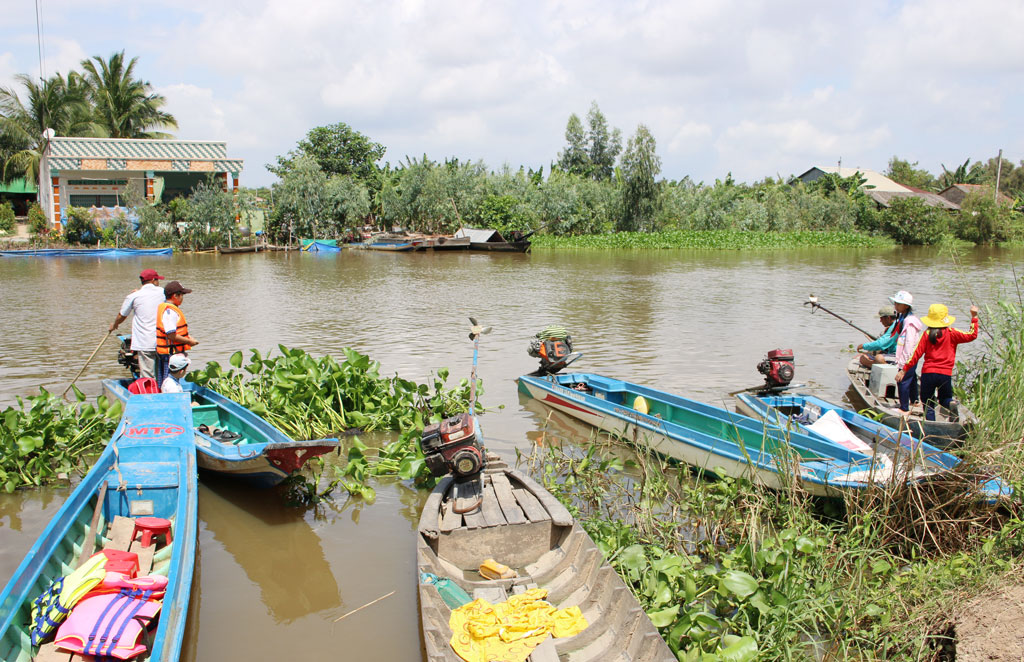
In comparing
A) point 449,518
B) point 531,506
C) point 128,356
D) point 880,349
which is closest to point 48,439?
point 128,356

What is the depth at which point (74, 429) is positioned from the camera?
296 inches

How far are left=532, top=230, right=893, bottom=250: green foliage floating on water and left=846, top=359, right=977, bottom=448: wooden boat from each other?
108 ft

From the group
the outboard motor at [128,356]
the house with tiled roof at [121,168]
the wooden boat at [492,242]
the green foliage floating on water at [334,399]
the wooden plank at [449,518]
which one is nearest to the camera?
the wooden plank at [449,518]

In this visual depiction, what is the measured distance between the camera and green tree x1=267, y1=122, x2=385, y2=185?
53.4 metres

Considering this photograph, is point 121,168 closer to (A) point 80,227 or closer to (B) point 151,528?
(A) point 80,227

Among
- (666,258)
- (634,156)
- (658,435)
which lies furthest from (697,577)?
(634,156)

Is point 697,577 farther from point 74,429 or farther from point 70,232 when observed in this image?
point 70,232

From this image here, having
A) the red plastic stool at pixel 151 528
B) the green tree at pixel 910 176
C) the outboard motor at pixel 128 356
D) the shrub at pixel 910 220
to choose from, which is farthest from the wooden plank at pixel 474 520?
the green tree at pixel 910 176

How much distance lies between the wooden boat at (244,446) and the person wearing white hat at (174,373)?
0.16 metres

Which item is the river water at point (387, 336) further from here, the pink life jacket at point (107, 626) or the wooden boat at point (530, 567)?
the pink life jacket at point (107, 626)

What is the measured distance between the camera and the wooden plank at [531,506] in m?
5.31

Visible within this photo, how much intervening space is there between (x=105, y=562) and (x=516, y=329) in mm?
11713

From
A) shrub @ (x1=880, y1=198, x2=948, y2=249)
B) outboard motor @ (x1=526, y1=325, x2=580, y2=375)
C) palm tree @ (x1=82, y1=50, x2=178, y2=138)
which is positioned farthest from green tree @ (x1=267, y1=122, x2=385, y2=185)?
outboard motor @ (x1=526, y1=325, x2=580, y2=375)

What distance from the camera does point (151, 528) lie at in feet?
17.1
